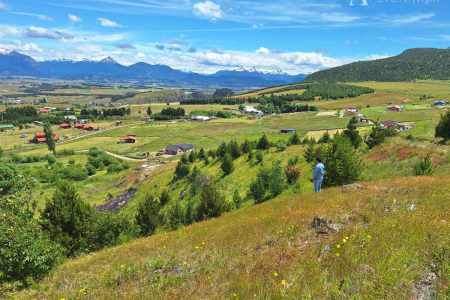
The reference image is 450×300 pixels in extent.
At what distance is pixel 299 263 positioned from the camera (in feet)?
22.7

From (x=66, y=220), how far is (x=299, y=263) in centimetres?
1727

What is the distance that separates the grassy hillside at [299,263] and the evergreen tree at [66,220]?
27.0ft

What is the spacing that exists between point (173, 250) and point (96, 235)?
39.2 feet

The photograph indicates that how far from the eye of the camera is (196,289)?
6.47m

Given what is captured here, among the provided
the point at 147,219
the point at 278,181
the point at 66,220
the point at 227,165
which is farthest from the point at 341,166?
the point at 227,165

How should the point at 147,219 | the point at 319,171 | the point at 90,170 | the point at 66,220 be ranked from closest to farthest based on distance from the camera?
the point at 319,171 < the point at 66,220 < the point at 147,219 < the point at 90,170

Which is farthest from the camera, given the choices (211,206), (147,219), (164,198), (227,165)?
(227,165)

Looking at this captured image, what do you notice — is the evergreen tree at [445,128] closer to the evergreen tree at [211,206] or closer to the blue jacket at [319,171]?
the blue jacket at [319,171]

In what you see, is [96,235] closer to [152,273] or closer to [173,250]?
[173,250]

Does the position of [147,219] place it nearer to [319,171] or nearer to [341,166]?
[319,171]

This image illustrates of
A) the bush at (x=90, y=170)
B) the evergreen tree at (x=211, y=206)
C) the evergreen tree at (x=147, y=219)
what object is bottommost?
the bush at (x=90, y=170)

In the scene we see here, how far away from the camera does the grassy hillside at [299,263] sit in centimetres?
548

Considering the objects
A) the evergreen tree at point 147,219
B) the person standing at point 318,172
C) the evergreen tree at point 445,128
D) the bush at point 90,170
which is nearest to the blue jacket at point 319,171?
the person standing at point 318,172

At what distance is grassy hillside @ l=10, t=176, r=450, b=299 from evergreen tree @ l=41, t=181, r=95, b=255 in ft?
27.0
